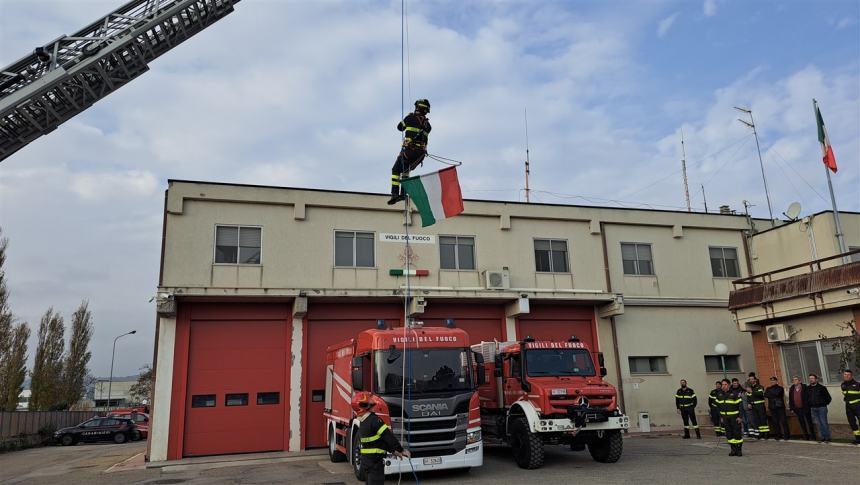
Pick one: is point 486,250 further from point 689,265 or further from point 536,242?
point 689,265

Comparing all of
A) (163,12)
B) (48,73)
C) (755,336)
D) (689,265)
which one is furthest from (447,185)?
(689,265)

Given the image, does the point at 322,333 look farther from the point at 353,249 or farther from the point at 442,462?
Result: the point at 442,462

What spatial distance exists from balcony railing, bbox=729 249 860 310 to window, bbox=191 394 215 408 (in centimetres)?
1648

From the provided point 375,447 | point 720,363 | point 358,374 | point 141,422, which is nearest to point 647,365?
Result: point 720,363

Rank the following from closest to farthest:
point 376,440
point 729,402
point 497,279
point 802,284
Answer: point 376,440 < point 729,402 < point 802,284 < point 497,279

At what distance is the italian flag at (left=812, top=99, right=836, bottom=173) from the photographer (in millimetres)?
19830

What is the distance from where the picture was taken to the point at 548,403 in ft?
40.8

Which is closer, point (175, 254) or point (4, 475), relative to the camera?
point (4, 475)

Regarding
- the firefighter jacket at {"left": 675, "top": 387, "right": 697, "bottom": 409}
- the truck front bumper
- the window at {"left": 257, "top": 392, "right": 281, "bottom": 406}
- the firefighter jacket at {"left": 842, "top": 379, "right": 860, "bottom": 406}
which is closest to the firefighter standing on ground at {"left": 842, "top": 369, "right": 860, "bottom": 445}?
the firefighter jacket at {"left": 842, "top": 379, "right": 860, "bottom": 406}

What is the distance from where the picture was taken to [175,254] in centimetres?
1759

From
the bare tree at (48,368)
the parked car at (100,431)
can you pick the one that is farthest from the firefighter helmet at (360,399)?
the bare tree at (48,368)

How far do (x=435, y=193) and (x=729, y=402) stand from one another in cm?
838

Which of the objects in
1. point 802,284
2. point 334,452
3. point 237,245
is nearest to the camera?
point 334,452

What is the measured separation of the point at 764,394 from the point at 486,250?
30.3 feet
